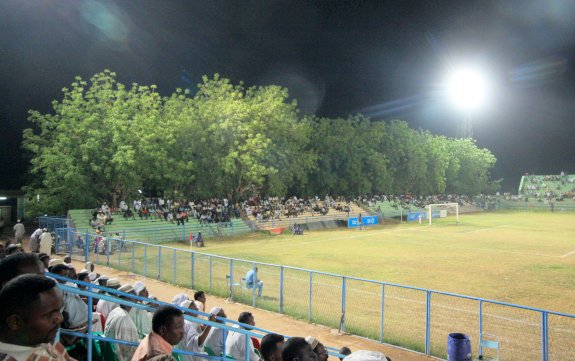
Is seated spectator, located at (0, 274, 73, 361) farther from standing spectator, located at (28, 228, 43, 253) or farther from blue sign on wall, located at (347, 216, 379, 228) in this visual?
blue sign on wall, located at (347, 216, 379, 228)

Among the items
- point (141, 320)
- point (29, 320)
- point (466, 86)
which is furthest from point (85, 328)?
point (466, 86)

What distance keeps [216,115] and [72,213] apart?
17280 millimetres

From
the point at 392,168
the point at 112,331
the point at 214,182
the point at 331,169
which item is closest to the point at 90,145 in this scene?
the point at 214,182

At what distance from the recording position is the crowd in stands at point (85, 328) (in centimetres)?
232

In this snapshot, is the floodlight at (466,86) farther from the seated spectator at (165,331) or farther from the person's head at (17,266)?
the person's head at (17,266)

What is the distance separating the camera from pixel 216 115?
44.4 meters

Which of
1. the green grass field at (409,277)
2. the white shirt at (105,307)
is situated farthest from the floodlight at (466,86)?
the white shirt at (105,307)

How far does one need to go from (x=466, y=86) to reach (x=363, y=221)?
40.5 m

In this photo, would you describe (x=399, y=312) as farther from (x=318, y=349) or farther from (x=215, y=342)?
(x=215, y=342)

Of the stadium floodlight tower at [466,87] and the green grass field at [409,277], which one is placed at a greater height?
the stadium floodlight tower at [466,87]

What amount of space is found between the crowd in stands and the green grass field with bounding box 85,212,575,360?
256 inches

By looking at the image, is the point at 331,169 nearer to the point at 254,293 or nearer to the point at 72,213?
the point at 72,213

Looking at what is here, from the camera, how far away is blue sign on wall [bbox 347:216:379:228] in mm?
48375

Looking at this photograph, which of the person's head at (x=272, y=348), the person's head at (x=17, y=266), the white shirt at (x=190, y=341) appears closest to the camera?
the person's head at (x=17, y=266)
